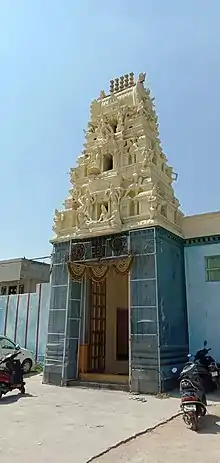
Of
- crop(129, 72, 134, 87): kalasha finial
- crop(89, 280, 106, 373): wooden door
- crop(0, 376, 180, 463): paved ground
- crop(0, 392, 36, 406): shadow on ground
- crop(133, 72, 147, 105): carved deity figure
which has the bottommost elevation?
crop(0, 392, 36, 406): shadow on ground

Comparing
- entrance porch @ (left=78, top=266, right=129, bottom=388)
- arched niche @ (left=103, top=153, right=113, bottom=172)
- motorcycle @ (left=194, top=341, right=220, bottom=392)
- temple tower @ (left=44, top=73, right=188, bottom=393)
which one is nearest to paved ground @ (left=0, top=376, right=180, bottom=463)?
motorcycle @ (left=194, top=341, right=220, bottom=392)

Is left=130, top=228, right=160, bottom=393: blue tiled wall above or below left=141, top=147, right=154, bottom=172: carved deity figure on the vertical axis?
below

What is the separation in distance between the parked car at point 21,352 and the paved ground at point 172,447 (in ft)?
21.9

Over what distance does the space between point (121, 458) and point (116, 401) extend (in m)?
3.41

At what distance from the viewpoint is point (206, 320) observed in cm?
984

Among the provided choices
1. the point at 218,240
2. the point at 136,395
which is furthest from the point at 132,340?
the point at 218,240

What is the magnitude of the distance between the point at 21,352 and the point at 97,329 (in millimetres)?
2410

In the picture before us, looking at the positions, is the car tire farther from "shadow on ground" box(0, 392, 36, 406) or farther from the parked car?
"shadow on ground" box(0, 392, 36, 406)

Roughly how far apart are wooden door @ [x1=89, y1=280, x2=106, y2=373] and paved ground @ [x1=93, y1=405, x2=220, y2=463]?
213 inches

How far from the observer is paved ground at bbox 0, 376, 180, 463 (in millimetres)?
4250

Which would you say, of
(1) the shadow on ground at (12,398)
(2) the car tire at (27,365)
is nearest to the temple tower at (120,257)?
(1) the shadow on ground at (12,398)

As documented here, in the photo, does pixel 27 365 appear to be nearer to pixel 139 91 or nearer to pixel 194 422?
pixel 194 422

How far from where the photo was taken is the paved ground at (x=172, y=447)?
404 cm

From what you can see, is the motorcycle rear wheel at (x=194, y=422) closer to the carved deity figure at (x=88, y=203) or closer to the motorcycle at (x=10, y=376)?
the motorcycle at (x=10, y=376)
